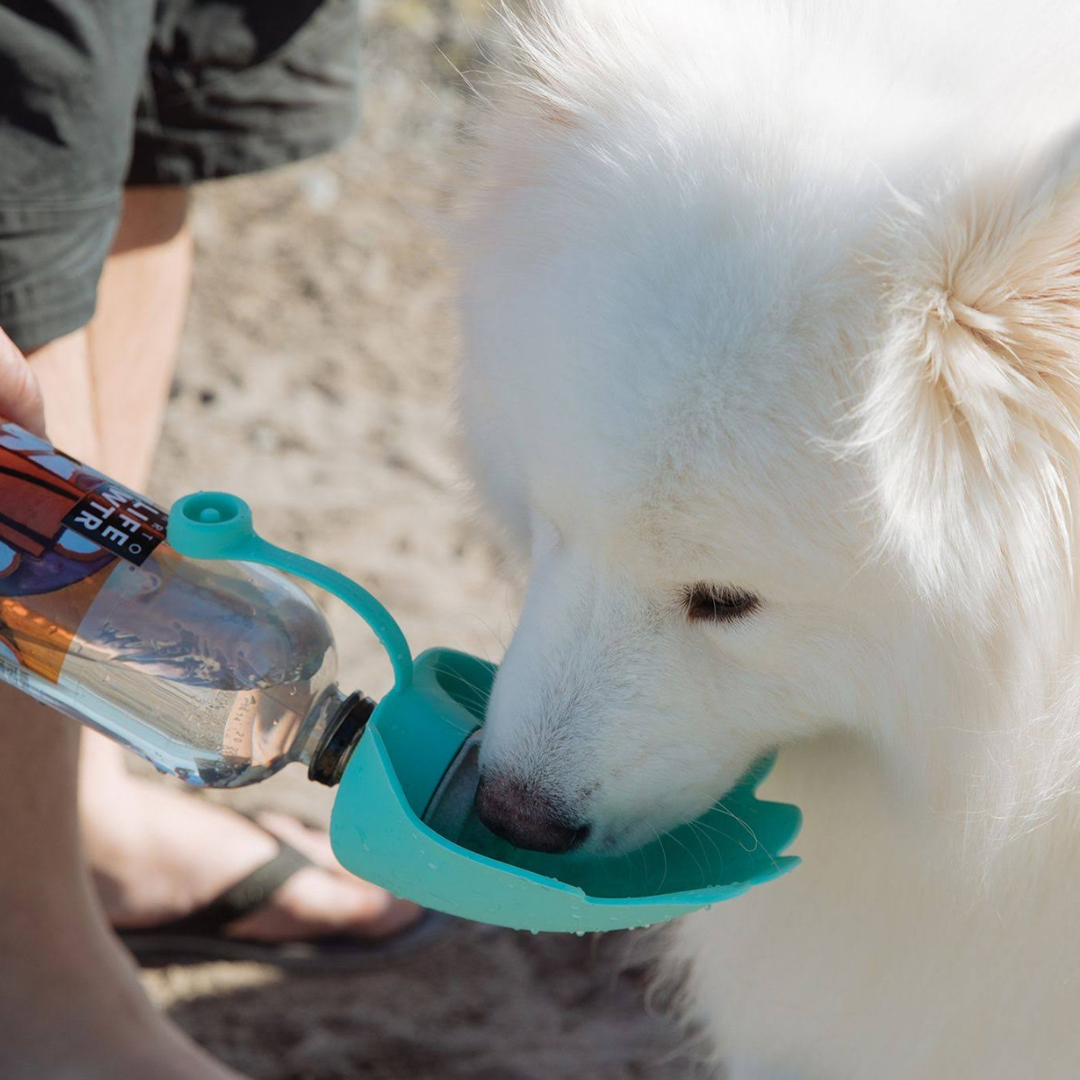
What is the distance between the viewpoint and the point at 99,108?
1.60 metres

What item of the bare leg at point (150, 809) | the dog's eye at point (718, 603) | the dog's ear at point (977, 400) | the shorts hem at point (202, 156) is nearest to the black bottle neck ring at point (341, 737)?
the dog's eye at point (718, 603)

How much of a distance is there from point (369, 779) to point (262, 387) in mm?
2362

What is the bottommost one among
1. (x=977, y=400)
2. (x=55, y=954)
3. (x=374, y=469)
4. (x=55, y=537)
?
(x=55, y=954)

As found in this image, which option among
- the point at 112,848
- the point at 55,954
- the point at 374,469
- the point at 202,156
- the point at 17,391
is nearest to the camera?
the point at 17,391

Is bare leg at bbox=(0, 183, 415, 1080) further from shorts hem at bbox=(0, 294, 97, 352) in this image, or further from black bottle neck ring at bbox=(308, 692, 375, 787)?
black bottle neck ring at bbox=(308, 692, 375, 787)

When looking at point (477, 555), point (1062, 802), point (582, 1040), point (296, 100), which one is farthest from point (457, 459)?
point (477, 555)

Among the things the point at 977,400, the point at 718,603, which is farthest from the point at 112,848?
the point at 977,400

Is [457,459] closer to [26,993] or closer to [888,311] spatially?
[888,311]

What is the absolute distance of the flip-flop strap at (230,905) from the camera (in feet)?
7.67

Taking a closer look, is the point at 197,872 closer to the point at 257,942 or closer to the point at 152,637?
the point at 257,942

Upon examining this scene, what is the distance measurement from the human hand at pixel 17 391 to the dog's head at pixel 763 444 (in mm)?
527

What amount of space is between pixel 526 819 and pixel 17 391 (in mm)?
714

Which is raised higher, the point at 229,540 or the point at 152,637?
the point at 229,540

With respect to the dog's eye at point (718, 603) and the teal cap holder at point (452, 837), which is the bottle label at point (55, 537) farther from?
the dog's eye at point (718, 603)
